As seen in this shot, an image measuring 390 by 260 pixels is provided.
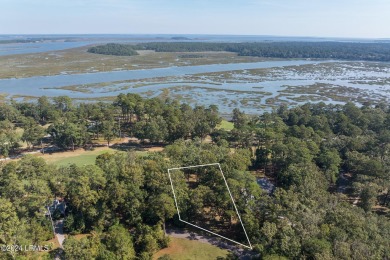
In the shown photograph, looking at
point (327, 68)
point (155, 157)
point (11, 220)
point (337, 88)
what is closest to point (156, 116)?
point (155, 157)

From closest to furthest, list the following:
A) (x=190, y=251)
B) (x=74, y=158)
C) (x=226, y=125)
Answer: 1. (x=190, y=251)
2. (x=74, y=158)
3. (x=226, y=125)

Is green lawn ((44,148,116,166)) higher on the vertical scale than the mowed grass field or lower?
higher

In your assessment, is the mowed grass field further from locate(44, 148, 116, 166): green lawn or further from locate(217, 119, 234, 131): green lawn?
locate(217, 119, 234, 131): green lawn

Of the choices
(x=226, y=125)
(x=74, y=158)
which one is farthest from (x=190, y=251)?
(x=226, y=125)

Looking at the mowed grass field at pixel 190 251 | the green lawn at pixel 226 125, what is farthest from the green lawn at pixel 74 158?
the green lawn at pixel 226 125

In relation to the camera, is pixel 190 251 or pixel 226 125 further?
pixel 226 125

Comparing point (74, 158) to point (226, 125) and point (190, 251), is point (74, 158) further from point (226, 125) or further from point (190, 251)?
point (226, 125)

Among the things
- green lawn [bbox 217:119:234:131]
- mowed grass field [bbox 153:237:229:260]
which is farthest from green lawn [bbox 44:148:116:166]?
green lawn [bbox 217:119:234:131]

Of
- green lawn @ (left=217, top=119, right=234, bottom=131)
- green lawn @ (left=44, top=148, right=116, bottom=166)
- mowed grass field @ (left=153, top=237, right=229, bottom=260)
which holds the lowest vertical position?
mowed grass field @ (left=153, top=237, right=229, bottom=260)

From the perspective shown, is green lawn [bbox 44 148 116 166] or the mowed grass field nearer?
the mowed grass field

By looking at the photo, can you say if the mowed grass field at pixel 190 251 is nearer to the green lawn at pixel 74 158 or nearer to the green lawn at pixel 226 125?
the green lawn at pixel 74 158
